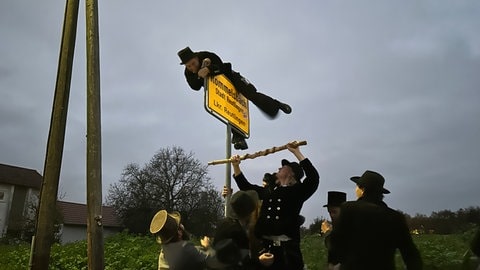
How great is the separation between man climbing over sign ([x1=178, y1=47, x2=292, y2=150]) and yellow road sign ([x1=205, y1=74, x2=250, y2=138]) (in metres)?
0.08

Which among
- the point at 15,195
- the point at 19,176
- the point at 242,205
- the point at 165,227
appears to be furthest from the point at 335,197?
the point at 19,176

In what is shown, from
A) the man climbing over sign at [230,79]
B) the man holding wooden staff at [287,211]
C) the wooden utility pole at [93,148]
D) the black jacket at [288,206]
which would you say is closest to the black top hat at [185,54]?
the man climbing over sign at [230,79]

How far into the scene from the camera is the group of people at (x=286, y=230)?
3.02 m

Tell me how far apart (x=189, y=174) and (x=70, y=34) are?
114ft

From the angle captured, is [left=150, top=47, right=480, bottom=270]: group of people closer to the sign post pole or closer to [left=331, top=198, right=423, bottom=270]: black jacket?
[left=331, top=198, right=423, bottom=270]: black jacket

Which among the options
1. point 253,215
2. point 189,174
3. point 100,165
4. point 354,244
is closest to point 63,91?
point 100,165

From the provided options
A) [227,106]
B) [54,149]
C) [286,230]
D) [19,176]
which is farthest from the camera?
[19,176]

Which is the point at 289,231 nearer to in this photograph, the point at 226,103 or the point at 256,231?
the point at 256,231

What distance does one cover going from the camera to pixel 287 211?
13.9 ft

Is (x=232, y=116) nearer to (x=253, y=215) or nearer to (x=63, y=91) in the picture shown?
(x=253, y=215)

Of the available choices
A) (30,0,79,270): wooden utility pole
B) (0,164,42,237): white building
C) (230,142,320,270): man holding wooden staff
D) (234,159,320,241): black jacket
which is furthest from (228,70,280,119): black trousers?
(0,164,42,237): white building

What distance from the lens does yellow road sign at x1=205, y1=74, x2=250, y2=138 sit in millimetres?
4828

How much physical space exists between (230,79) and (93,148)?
2.06 metres

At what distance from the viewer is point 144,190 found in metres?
40.8
